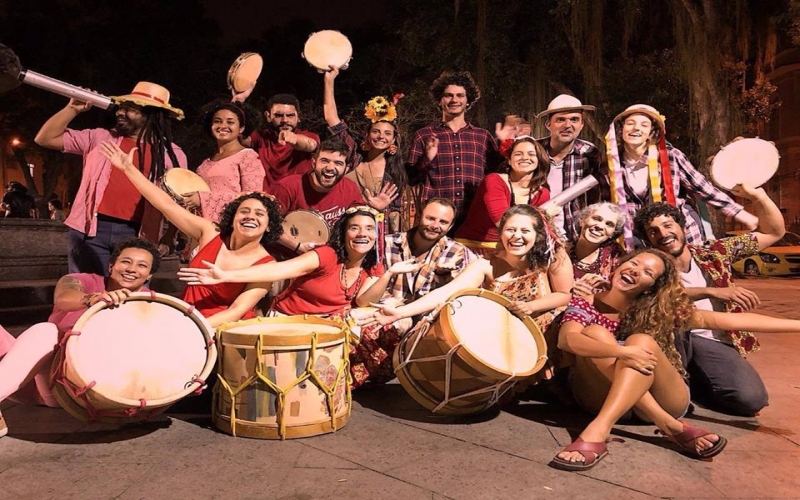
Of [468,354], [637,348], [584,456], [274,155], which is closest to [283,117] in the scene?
[274,155]

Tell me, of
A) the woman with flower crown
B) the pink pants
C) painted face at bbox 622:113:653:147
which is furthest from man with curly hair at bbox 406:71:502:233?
the pink pants

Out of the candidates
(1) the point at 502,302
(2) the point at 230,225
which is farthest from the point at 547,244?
(2) the point at 230,225

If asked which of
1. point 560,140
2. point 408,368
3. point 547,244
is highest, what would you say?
→ point 560,140

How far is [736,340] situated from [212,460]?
118 inches

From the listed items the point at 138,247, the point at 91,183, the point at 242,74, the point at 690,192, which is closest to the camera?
the point at 138,247

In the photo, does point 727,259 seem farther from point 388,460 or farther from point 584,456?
point 388,460

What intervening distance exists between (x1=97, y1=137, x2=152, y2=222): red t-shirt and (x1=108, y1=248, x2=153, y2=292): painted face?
835 millimetres

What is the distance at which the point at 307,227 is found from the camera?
4.00 meters

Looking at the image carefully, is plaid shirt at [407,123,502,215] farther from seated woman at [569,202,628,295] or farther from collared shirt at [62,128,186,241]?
collared shirt at [62,128,186,241]

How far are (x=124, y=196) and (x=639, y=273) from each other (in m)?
3.19

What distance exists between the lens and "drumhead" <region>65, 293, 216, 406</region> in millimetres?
2617

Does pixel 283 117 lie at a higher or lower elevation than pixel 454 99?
lower

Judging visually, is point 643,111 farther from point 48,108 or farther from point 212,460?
point 48,108

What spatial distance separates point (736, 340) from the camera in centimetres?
363
